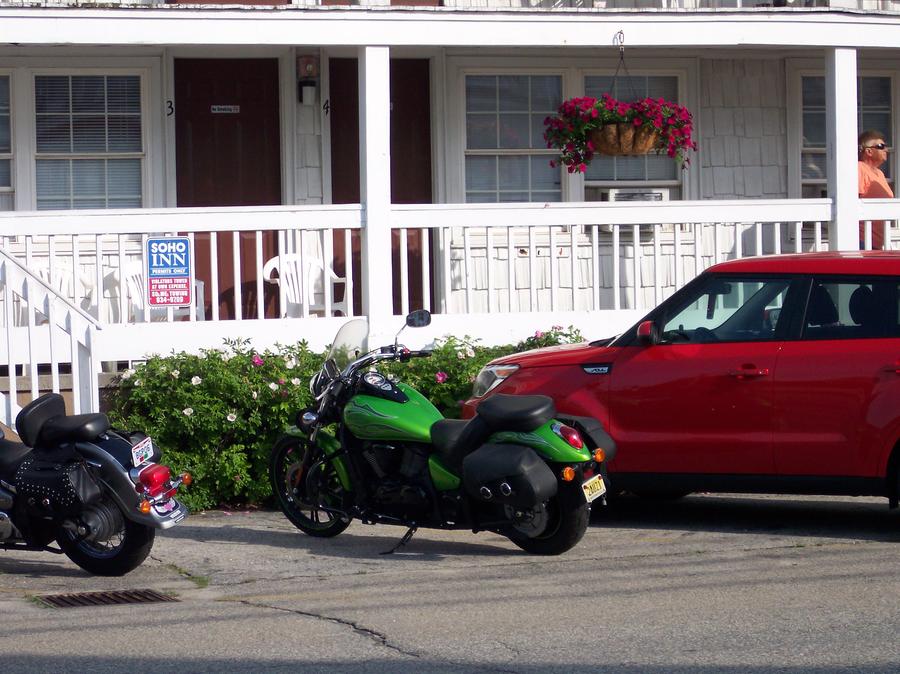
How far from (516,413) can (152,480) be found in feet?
6.56

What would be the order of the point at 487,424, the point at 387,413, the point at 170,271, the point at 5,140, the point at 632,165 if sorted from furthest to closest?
the point at 632,165
the point at 5,140
the point at 170,271
the point at 387,413
the point at 487,424

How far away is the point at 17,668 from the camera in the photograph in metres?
5.51

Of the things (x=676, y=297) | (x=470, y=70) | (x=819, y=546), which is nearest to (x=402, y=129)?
(x=470, y=70)

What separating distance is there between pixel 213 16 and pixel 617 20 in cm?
360

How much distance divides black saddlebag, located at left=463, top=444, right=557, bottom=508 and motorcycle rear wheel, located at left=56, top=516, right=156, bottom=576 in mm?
1791

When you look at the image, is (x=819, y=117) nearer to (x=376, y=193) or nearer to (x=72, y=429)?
(x=376, y=193)

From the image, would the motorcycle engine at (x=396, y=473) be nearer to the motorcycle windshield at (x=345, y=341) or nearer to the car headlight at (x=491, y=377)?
the motorcycle windshield at (x=345, y=341)

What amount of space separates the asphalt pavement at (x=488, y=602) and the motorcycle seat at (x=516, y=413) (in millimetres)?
791

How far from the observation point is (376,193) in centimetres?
1169

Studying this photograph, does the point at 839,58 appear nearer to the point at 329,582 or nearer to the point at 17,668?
the point at 329,582

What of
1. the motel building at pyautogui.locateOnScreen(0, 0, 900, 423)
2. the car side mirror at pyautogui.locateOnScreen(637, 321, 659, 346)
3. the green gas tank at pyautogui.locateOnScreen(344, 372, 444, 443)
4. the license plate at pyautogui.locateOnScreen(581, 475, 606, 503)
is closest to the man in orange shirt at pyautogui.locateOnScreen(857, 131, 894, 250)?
the motel building at pyautogui.locateOnScreen(0, 0, 900, 423)

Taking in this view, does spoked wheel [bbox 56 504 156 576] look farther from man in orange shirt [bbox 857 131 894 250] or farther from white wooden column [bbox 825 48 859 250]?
man in orange shirt [bbox 857 131 894 250]

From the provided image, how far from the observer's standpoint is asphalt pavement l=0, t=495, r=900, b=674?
18.4ft

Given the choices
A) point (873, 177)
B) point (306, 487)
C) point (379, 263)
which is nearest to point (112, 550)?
point (306, 487)
